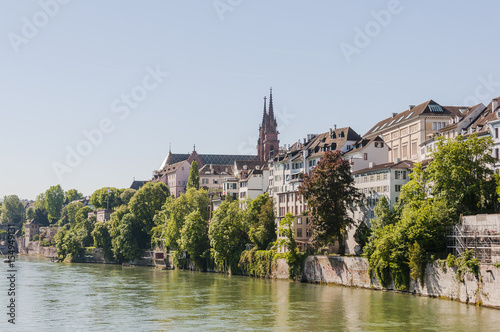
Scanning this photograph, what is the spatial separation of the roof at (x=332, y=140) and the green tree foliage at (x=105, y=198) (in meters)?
82.9

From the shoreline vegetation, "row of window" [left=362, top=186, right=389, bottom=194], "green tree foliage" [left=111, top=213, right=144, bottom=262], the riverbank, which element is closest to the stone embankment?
the riverbank

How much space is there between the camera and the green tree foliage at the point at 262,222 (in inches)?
3925

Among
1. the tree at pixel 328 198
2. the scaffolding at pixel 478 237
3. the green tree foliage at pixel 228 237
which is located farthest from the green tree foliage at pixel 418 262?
the green tree foliage at pixel 228 237

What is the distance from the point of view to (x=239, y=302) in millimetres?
65312

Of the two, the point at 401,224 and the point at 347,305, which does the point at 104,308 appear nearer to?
the point at 347,305

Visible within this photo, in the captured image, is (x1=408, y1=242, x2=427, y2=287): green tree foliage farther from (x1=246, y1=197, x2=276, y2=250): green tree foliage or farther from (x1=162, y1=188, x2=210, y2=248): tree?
(x1=162, y1=188, x2=210, y2=248): tree

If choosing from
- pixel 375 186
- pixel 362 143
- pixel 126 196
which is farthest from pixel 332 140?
pixel 126 196

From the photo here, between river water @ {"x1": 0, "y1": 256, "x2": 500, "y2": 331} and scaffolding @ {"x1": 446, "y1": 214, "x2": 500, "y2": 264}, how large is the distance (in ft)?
16.1

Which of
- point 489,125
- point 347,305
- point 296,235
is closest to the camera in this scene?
point 347,305

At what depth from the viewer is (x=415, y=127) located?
99.4 meters

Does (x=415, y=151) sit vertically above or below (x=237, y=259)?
above

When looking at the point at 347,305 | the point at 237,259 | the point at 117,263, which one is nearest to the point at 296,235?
the point at 237,259

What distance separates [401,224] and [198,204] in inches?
2367

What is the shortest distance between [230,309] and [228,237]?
42.0 metres
